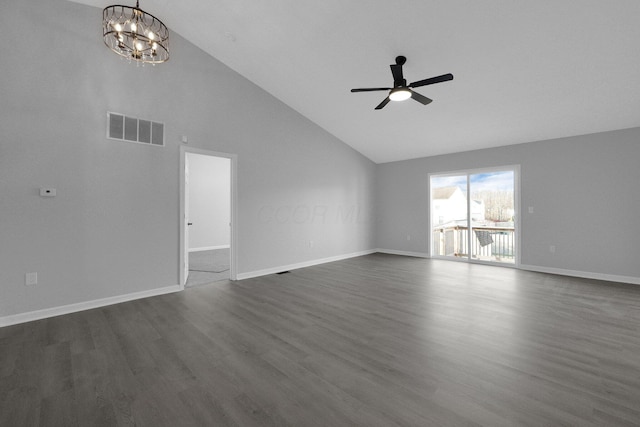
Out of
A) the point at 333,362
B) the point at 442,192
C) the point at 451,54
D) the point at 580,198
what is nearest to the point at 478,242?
the point at 442,192

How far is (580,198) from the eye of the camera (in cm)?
501

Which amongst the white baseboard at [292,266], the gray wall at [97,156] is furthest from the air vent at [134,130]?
the white baseboard at [292,266]

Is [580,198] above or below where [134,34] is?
below

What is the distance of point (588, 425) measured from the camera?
1.52m

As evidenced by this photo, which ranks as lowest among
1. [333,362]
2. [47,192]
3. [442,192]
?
[333,362]

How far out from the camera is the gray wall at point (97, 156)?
10.1ft

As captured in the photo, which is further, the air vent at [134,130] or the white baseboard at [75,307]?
the air vent at [134,130]

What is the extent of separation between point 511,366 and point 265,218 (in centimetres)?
430

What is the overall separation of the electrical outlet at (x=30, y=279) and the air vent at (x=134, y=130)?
1912 millimetres

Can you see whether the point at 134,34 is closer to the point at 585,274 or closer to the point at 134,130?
the point at 134,130

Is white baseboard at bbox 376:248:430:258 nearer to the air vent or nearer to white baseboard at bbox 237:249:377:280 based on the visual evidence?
white baseboard at bbox 237:249:377:280

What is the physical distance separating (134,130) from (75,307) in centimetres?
247

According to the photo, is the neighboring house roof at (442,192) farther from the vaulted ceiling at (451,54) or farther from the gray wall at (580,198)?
the vaulted ceiling at (451,54)

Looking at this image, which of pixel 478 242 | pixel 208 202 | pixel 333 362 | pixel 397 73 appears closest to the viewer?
pixel 333 362
